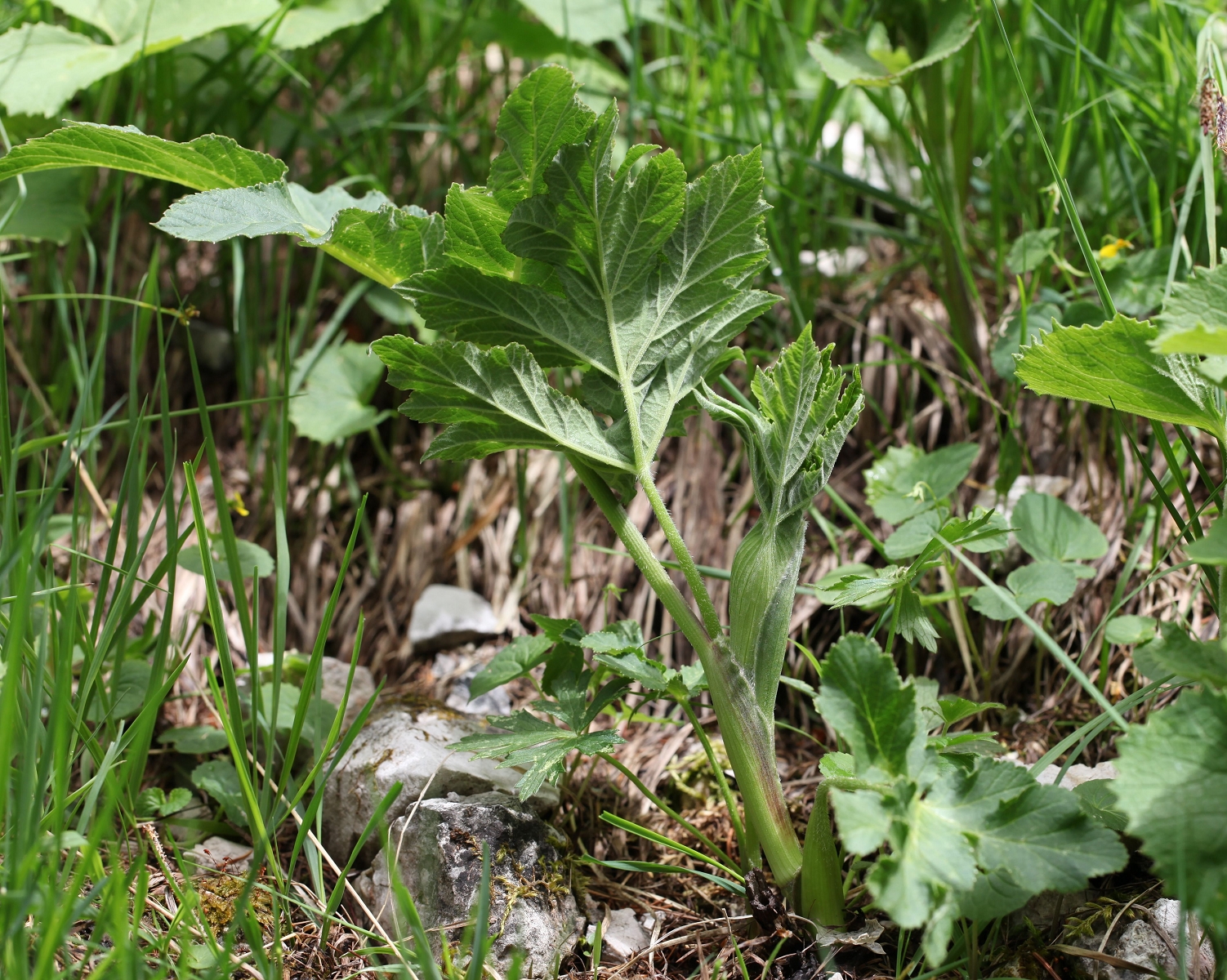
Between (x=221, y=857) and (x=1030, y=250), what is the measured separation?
5.75 feet

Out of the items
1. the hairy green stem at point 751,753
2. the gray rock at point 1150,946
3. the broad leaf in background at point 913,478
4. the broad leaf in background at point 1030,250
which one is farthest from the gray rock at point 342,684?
the broad leaf in background at point 1030,250

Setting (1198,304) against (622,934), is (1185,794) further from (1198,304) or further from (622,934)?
(622,934)

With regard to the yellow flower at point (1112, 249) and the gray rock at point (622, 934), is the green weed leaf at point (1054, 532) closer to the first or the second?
the yellow flower at point (1112, 249)

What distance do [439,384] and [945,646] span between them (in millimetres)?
1063

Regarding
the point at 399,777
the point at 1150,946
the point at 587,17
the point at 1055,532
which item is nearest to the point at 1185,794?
the point at 1150,946

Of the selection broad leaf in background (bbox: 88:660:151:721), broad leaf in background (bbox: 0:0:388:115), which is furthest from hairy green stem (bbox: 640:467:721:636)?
broad leaf in background (bbox: 0:0:388:115)

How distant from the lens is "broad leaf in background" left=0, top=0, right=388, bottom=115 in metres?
1.91

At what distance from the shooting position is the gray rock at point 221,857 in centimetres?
139

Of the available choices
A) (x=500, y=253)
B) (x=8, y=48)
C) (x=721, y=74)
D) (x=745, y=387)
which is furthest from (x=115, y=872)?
(x=721, y=74)

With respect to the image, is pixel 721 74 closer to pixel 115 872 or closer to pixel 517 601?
pixel 517 601

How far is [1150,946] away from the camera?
3.63 ft

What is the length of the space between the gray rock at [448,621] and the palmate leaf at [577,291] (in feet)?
2.44

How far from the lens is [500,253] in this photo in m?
1.31

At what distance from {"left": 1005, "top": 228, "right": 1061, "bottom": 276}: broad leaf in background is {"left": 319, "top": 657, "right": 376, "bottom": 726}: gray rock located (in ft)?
4.70
